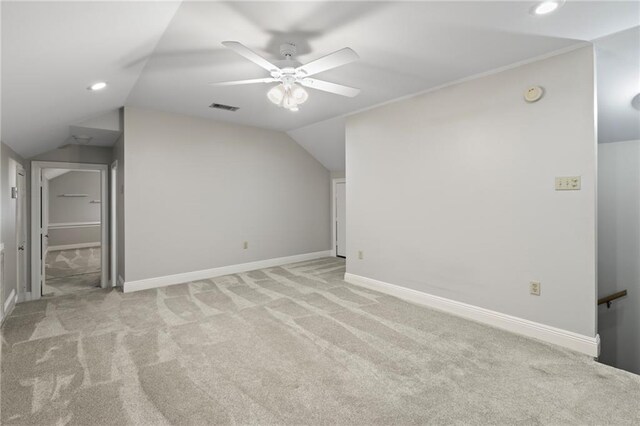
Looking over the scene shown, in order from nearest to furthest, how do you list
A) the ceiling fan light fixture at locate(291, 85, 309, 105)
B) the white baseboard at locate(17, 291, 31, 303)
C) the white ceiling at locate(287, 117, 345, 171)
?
the ceiling fan light fixture at locate(291, 85, 309, 105) → the white baseboard at locate(17, 291, 31, 303) → the white ceiling at locate(287, 117, 345, 171)

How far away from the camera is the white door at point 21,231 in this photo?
4164mm

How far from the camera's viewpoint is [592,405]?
1964 millimetres

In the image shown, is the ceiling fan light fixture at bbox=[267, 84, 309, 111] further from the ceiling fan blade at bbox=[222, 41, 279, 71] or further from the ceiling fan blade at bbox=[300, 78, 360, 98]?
the ceiling fan blade at bbox=[222, 41, 279, 71]

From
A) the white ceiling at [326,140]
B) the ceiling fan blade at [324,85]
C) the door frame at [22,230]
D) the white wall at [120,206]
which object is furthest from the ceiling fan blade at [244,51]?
the door frame at [22,230]

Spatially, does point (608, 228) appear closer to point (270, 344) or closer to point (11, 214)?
point (270, 344)

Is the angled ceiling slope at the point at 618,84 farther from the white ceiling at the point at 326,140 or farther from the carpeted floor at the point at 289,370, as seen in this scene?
the white ceiling at the point at 326,140

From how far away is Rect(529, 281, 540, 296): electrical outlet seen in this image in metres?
2.89

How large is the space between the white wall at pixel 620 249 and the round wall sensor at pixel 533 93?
7.10ft

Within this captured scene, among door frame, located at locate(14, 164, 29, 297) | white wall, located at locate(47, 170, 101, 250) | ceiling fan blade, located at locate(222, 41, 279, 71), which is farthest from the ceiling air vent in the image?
white wall, located at locate(47, 170, 101, 250)

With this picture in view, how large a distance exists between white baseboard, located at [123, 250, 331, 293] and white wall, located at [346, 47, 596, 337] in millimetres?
2075

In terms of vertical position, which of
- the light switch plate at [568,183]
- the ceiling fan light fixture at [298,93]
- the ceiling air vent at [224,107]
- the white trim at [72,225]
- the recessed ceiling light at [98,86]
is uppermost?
the ceiling air vent at [224,107]

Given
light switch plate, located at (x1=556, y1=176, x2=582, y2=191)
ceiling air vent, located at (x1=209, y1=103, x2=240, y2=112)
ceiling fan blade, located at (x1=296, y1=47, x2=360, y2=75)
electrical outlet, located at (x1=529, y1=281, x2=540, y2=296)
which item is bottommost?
electrical outlet, located at (x1=529, y1=281, x2=540, y2=296)

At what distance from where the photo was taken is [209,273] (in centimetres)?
507

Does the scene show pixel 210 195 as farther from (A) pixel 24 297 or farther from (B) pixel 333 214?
(A) pixel 24 297
